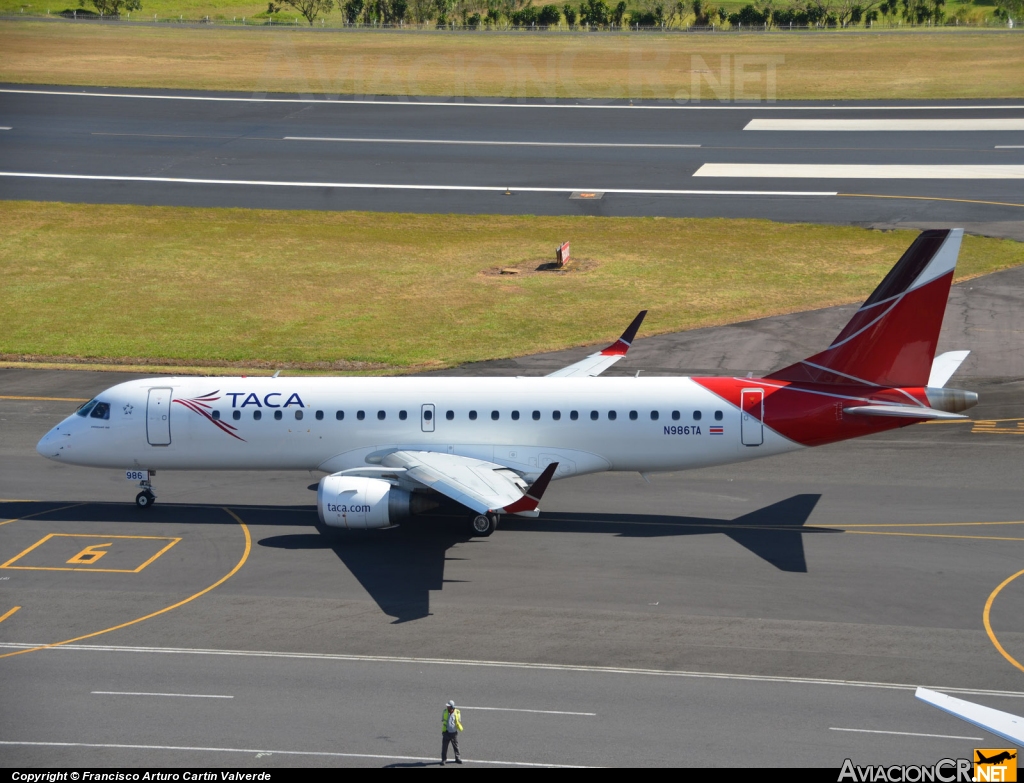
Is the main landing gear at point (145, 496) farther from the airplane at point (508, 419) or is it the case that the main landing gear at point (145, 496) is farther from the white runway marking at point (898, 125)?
the white runway marking at point (898, 125)

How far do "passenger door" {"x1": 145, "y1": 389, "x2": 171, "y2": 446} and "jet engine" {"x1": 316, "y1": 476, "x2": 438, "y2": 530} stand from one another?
673cm

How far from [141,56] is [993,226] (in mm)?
98065

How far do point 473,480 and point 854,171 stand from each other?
57.9 metres

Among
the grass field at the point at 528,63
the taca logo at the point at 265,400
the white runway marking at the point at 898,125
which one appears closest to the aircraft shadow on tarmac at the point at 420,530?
the taca logo at the point at 265,400

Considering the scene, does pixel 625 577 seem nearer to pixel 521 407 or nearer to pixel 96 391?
pixel 521 407

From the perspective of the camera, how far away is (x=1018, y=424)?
143 ft

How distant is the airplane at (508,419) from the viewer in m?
34.1

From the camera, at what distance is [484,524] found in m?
34.7

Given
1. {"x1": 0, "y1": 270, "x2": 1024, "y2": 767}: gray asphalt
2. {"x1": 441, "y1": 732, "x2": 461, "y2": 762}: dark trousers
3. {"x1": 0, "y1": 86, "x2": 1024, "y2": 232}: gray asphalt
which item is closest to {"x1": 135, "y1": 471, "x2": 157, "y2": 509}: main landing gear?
{"x1": 0, "y1": 270, "x2": 1024, "y2": 767}: gray asphalt

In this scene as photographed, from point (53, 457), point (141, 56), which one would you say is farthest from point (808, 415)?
point (141, 56)

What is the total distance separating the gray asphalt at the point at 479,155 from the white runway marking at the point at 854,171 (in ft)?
4.49

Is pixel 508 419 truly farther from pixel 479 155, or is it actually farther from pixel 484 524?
pixel 479 155

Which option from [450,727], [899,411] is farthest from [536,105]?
[450,727]

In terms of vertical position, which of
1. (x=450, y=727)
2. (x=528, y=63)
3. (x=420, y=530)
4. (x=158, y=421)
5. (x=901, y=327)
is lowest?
(x=420, y=530)
